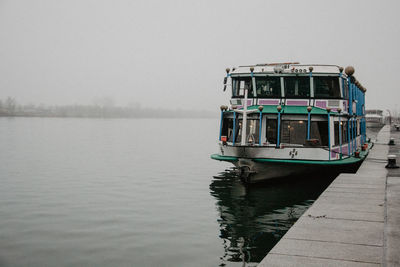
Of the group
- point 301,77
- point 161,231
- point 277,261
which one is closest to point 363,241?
point 277,261

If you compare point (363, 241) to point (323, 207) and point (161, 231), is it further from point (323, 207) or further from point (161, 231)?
point (161, 231)

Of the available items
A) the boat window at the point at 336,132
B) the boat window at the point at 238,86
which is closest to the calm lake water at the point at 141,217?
the boat window at the point at 336,132

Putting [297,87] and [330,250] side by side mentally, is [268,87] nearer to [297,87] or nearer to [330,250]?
[297,87]

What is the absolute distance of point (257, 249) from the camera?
11.1 m

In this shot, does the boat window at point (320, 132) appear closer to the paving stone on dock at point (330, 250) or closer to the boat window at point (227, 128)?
the boat window at point (227, 128)

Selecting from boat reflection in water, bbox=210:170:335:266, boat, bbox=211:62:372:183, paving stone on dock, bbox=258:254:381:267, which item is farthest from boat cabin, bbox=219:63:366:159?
paving stone on dock, bbox=258:254:381:267

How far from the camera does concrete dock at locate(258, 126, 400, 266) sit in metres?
6.93

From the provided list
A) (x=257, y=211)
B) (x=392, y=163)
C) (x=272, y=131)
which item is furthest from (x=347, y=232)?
(x=392, y=163)

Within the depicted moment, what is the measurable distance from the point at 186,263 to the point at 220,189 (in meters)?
11.6

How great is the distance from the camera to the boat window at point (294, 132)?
1991 centimetres

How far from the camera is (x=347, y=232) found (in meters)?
8.57

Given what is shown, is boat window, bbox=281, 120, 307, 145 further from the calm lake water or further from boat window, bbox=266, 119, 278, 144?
Answer: the calm lake water

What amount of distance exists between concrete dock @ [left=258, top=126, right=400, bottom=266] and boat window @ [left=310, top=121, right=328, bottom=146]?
600 cm

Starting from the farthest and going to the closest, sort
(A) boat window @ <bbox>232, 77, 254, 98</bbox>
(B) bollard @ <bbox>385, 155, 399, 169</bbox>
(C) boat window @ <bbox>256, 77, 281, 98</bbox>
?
(A) boat window @ <bbox>232, 77, 254, 98</bbox>, (C) boat window @ <bbox>256, 77, 281, 98</bbox>, (B) bollard @ <bbox>385, 155, 399, 169</bbox>
